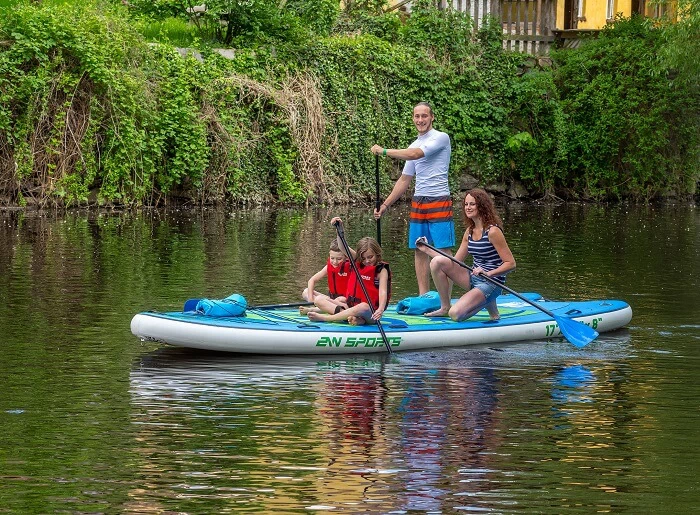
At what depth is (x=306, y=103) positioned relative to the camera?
26.7 metres

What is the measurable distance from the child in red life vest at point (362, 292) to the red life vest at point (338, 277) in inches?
2.9

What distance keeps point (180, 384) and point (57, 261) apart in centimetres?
751

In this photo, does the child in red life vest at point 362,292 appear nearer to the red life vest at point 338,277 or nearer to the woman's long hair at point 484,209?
the red life vest at point 338,277

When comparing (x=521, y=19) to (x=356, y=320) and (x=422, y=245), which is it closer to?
(x=422, y=245)

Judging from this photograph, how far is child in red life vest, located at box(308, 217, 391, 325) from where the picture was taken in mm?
11422

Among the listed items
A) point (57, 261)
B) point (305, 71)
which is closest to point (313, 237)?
point (57, 261)

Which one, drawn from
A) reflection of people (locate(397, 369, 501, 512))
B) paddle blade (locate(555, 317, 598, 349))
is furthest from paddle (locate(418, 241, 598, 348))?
reflection of people (locate(397, 369, 501, 512))

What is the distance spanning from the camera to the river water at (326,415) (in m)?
7.00

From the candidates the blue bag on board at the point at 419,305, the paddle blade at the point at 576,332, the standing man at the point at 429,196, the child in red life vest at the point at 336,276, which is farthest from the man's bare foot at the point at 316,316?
the paddle blade at the point at 576,332

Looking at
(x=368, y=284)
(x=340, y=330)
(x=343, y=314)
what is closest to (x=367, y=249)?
(x=368, y=284)

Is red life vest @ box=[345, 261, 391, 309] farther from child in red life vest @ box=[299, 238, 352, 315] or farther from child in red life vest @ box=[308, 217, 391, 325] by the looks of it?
child in red life vest @ box=[299, 238, 352, 315]

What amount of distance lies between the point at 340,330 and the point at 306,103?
1595 cm

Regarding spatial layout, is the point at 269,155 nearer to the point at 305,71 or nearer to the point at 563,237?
the point at 305,71

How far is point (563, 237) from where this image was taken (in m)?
21.9
